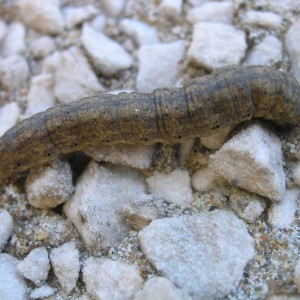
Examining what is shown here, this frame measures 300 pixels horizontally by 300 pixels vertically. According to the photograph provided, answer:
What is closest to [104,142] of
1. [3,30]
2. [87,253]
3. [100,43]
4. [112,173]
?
[112,173]

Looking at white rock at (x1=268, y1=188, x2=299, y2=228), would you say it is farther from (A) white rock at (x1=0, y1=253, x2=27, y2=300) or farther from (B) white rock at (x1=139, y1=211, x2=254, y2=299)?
(A) white rock at (x1=0, y1=253, x2=27, y2=300)

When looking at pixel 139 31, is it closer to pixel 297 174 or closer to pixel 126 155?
pixel 126 155

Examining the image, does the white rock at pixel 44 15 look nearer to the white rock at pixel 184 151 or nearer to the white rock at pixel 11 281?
the white rock at pixel 184 151

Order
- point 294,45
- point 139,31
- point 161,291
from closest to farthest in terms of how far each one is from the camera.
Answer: point 161,291 → point 294,45 → point 139,31

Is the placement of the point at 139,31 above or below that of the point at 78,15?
below

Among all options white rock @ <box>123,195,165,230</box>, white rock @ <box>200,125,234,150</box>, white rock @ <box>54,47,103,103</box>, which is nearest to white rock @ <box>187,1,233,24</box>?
white rock @ <box>54,47,103,103</box>

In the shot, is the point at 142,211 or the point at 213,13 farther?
the point at 213,13

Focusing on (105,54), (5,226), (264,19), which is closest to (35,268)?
(5,226)
